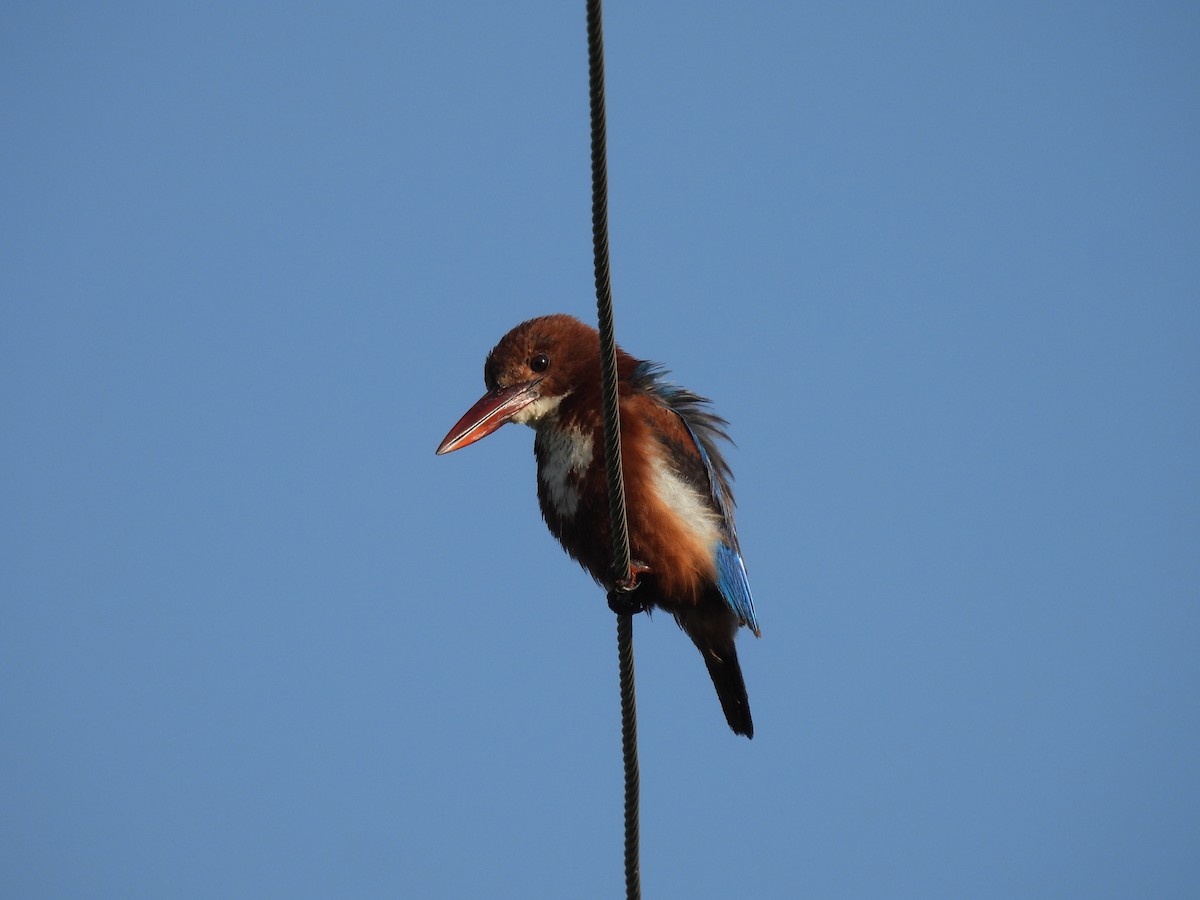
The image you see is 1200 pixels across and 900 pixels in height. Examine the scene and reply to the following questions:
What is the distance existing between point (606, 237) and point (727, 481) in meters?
2.27

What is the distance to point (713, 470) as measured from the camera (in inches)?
192

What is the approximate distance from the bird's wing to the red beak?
17.9 inches

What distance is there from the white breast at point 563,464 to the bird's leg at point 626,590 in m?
0.32

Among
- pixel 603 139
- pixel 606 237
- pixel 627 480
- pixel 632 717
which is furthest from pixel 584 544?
pixel 603 139

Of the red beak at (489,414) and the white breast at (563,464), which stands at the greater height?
the red beak at (489,414)

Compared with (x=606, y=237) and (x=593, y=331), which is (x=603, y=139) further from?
(x=593, y=331)

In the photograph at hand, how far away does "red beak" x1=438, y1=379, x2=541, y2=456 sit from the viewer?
4.82m

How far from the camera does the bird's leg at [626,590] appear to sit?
4.19m

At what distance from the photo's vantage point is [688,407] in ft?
16.3

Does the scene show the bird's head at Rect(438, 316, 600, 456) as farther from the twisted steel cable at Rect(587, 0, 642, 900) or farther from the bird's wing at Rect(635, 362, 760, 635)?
the twisted steel cable at Rect(587, 0, 642, 900)

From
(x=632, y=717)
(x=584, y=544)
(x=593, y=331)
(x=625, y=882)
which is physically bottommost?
(x=625, y=882)

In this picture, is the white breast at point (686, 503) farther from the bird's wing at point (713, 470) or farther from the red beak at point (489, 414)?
the red beak at point (489, 414)

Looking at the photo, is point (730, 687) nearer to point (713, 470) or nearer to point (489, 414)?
point (713, 470)

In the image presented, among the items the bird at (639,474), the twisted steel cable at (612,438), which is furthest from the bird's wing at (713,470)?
the twisted steel cable at (612,438)
